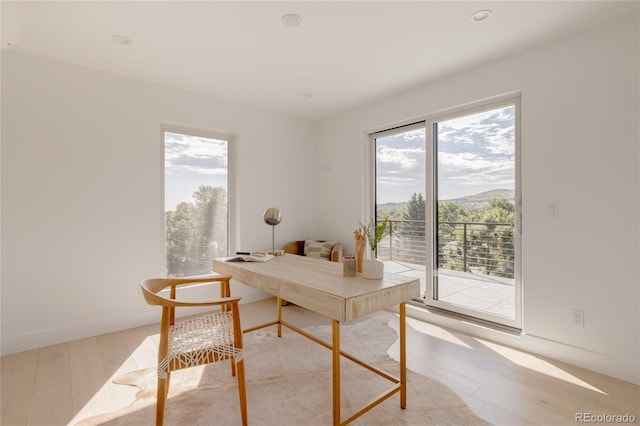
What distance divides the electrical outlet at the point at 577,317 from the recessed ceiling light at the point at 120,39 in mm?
4139

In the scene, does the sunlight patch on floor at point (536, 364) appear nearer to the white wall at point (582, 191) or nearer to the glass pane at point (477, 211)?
the white wall at point (582, 191)

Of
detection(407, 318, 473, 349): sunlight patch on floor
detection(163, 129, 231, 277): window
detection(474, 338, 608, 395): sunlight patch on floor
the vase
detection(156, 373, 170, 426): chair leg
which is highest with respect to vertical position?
detection(163, 129, 231, 277): window

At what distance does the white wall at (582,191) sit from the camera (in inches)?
88.3

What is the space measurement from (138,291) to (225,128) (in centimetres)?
213

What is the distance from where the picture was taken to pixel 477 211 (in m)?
3.15

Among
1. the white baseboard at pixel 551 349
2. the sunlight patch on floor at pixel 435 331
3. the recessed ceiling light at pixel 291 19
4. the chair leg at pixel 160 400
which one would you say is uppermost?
the recessed ceiling light at pixel 291 19

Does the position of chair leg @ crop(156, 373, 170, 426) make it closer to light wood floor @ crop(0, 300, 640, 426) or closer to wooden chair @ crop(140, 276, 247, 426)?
wooden chair @ crop(140, 276, 247, 426)

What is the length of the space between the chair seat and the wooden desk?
37 centimetres

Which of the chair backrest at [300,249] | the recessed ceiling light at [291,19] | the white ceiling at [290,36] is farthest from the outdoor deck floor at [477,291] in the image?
the recessed ceiling light at [291,19]

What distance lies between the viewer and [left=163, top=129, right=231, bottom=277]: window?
12.1ft

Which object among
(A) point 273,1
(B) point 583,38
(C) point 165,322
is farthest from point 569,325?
(A) point 273,1

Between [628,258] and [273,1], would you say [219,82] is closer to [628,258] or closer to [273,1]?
[273,1]

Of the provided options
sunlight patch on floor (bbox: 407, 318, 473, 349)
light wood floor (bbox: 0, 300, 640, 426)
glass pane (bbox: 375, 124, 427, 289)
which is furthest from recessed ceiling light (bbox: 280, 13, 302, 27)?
sunlight patch on floor (bbox: 407, 318, 473, 349)

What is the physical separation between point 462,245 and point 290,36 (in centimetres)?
255
